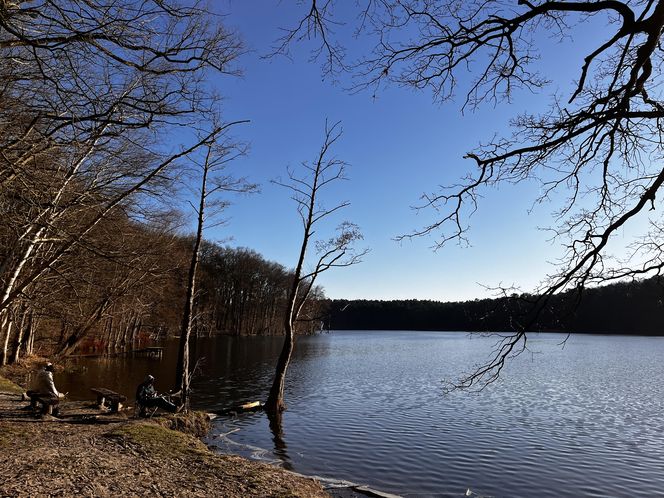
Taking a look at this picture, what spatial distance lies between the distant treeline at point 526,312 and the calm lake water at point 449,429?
3.88ft

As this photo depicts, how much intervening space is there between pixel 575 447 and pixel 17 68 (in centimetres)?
1662

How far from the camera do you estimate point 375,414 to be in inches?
785

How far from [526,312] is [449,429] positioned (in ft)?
46.7

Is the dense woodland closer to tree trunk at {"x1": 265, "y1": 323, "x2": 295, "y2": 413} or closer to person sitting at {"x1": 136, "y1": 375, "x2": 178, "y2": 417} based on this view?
tree trunk at {"x1": 265, "y1": 323, "x2": 295, "y2": 413}

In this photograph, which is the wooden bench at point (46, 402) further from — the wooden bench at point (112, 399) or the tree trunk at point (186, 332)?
the tree trunk at point (186, 332)

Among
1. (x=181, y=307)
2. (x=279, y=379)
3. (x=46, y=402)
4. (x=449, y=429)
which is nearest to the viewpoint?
(x=46, y=402)

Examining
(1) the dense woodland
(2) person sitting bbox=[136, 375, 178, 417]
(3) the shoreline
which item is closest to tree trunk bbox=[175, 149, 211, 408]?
(2) person sitting bbox=[136, 375, 178, 417]

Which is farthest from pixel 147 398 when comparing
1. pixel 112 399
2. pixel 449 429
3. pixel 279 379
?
pixel 449 429

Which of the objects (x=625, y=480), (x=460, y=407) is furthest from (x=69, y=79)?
(x=460, y=407)

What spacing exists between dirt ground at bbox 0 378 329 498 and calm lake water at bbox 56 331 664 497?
10.2 ft

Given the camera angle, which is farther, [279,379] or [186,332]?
[279,379]

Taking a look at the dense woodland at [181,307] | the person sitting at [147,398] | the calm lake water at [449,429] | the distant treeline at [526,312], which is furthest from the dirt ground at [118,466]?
the dense woodland at [181,307]

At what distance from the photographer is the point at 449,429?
56.9 ft

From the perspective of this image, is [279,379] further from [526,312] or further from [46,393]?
[526,312]
